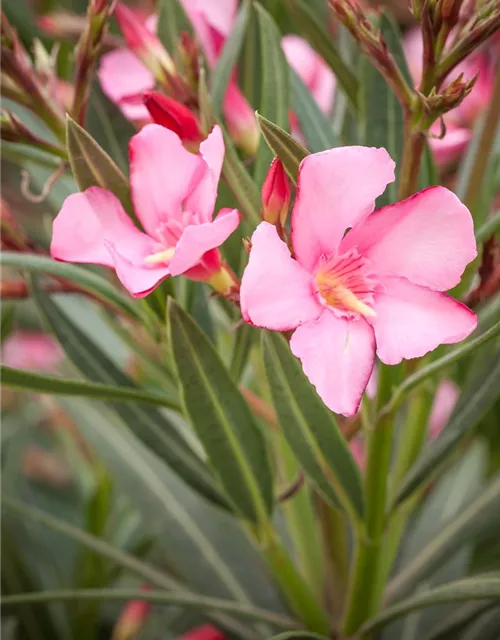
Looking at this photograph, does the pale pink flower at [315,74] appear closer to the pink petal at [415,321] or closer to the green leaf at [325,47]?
the green leaf at [325,47]

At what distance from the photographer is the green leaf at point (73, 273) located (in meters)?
0.47

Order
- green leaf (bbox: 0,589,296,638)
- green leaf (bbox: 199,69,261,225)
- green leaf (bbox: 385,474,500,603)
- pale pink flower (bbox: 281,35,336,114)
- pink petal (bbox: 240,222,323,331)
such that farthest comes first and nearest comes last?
1. pale pink flower (bbox: 281,35,336,114)
2. green leaf (bbox: 385,474,500,603)
3. green leaf (bbox: 0,589,296,638)
4. green leaf (bbox: 199,69,261,225)
5. pink petal (bbox: 240,222,323,331)

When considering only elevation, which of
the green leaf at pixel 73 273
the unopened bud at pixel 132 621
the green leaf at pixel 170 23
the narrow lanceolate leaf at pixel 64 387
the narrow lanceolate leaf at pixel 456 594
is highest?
the green leaf at pixel 170 23

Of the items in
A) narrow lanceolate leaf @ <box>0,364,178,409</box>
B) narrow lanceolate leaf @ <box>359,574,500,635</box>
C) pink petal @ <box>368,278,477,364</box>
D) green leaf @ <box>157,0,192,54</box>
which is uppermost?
green leaf @ <box>157,0,192,54</box>

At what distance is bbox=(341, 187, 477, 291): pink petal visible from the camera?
1.26 ft

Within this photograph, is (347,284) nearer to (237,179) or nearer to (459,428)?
(237,179)

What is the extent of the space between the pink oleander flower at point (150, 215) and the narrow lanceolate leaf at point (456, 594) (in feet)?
0.93

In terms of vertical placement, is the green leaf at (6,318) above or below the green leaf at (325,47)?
below

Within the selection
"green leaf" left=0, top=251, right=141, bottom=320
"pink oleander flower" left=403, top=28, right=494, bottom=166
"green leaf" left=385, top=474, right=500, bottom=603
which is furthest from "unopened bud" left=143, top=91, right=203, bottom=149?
"green leaf" left=385, top=474, right=500, bottom=603

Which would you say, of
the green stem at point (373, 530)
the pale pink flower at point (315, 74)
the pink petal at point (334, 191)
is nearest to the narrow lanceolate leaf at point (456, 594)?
the green stem at point (373, 530)

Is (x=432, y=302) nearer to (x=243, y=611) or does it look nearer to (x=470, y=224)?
(x=470, y=224)

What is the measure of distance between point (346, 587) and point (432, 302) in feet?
1.37

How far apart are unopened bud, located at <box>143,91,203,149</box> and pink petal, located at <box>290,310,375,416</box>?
0.16m

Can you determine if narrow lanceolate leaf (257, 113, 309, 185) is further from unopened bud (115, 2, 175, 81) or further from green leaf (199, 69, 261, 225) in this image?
unopened bud (115, 2, 175, 81)
